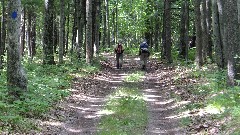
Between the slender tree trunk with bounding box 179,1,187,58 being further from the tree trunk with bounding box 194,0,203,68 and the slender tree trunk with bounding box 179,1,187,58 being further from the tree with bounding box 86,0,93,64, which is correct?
the tree with bounding box 86,0,93,64

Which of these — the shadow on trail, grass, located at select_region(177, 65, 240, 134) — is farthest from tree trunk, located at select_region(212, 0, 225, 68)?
the shadow on trail

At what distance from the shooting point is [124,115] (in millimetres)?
11016

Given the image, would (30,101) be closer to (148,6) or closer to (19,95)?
(19,95)

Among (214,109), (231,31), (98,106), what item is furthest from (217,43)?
(98,106)

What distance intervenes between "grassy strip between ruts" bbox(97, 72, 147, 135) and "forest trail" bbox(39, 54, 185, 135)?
0.25 metres

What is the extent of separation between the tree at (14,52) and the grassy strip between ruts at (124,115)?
288cm

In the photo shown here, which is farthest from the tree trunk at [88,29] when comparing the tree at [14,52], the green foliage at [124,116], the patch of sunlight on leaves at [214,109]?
the patch of sunlight on leaves at [214,109]

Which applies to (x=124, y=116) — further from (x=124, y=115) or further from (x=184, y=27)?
(x=184, y=27)

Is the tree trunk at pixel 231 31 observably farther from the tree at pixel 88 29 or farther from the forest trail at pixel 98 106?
the tree at pixel 88 29

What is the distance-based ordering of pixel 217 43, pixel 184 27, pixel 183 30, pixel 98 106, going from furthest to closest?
1. pixel 184 27
2. pixel 183 30
3. pixel 217 43
4. pixel 98 106

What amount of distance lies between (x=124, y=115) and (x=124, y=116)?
4.4 inches

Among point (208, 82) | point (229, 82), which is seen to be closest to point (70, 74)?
point (208, 82)

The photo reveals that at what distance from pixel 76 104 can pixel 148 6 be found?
90.7 ft

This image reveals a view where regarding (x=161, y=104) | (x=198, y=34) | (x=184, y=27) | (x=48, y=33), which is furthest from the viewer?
(x=184, y=27)
